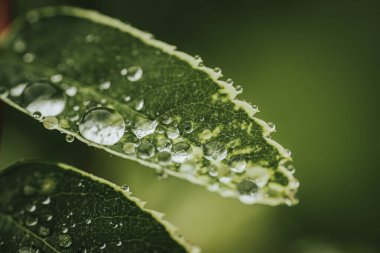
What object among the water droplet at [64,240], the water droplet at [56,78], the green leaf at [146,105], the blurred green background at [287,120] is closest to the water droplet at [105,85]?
the green leaf at [146,105]

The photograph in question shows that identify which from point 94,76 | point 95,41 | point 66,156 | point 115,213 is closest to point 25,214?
point 115,213

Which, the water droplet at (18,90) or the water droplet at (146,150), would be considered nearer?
the water droplet at (146,150)

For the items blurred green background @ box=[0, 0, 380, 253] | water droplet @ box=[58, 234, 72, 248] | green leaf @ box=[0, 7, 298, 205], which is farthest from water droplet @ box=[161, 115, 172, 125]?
blurred green background @ box=[0, 0, 380, 253]

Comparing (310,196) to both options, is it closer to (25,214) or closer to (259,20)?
(259,20)

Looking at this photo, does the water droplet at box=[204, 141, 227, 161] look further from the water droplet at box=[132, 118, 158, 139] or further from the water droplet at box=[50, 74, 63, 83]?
the water droplet at box=[50, 74, 63, 83]

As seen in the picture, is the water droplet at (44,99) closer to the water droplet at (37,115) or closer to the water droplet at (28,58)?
the water droplet at (37,115)

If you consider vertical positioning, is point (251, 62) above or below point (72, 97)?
above

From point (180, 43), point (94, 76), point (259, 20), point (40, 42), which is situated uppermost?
point (259, 20)
